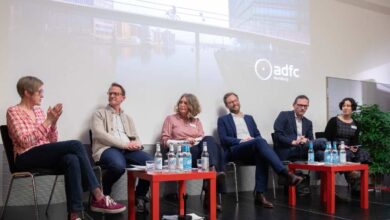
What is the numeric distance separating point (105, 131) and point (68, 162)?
0.82 m

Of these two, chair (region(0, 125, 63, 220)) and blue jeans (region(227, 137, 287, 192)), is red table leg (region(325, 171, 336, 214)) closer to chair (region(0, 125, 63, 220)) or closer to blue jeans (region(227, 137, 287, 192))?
blue jeans (region(227, 137, 287, 192))

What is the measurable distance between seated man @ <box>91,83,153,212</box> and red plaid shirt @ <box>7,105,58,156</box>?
1.88 feet

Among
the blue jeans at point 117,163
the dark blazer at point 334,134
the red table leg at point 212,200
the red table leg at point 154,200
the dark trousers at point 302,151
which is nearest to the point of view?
the red table leg at point 154,200

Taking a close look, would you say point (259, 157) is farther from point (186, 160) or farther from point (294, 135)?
point (186, 160)

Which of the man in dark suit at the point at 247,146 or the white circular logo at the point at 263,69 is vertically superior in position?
the white circular logo at the point at 263,69

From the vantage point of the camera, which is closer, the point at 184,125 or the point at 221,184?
the point at 221,184

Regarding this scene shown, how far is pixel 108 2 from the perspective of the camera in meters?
3.96

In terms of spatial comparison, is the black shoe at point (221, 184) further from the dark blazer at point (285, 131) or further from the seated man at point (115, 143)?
the dark blazer at point (285, 131)

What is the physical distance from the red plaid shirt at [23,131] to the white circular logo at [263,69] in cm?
284

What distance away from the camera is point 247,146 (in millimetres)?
3811

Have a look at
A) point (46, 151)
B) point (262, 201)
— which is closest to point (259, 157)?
point (262, 201)

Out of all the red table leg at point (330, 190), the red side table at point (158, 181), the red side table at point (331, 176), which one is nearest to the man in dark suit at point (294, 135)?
the red side table at point (331, 176)

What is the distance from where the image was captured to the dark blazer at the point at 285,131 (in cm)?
432

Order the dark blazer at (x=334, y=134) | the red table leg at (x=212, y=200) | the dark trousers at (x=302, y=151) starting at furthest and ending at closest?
the dark blazer at (x=334, y=134)
the dark trousers at (x=302, y=151)
the red table leg at (x=212, y=200)
